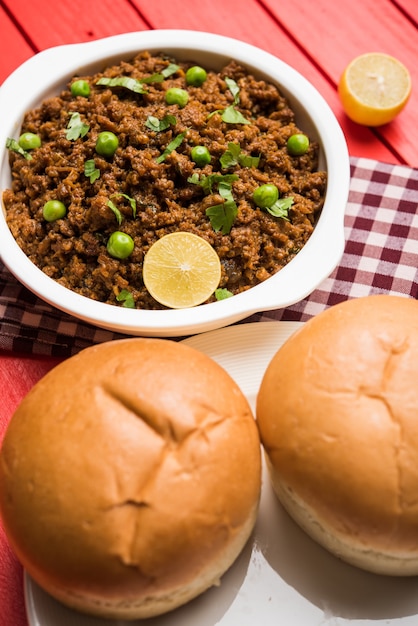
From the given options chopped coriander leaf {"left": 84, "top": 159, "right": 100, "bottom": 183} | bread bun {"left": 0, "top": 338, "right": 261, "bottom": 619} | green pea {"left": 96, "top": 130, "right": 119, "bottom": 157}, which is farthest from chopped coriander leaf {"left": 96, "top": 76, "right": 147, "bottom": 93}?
bread bun {"left": 0, "top": 338, "right": 261, "bottom": 619}

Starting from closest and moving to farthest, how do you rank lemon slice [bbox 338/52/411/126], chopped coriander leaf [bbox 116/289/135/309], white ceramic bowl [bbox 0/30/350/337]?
white ceramic bowl [bbox 0/30/350/337], chopped coriander leaf [bbox 116/289/135/309], lemon slice [bbox 338/52/411/126]

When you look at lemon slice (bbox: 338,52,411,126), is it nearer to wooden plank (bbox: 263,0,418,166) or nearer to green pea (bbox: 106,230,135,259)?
wooden plank (bbox: 263,0,418,166)

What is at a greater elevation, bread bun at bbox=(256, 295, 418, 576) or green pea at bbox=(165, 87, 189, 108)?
green pea at bbox=(165, 87, 189, 108)

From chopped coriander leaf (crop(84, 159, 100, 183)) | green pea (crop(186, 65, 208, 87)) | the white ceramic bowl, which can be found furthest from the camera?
green pea (crop(186, 65, 208, 87))

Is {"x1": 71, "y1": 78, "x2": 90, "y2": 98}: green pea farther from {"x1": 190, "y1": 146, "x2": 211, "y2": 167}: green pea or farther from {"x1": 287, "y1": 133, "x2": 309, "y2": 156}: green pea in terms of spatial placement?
{"x1": 287, "y1": 133, "x2": 309, "y2": 156}: green pea

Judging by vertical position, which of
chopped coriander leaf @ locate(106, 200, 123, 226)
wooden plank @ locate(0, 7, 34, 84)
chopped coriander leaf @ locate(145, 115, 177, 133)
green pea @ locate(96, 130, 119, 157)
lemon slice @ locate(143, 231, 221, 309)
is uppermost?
wooden plank @ locate(0, 7, 34, 84)

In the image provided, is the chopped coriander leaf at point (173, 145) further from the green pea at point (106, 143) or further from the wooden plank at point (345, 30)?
the wooden plank at point (345, 30)

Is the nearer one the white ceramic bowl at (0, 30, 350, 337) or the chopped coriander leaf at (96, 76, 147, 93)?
the white ceramic bowl at (0, 30, 350, 337)

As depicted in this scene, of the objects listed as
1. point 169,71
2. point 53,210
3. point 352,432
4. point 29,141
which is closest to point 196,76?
point 169,71
